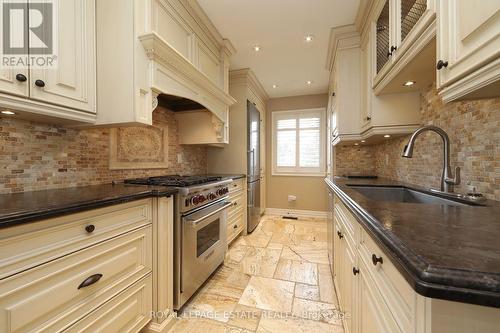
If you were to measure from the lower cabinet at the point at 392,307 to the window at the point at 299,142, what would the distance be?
11.5ft

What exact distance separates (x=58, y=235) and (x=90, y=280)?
0.28 metres

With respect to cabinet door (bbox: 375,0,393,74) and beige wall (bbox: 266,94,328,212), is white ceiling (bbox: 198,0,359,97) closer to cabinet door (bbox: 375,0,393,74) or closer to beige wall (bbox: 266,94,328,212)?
cabinet door (bbox: 375,0,393,74)

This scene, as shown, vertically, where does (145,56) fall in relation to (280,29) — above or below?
below

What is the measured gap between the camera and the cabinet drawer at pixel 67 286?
2.54 ft

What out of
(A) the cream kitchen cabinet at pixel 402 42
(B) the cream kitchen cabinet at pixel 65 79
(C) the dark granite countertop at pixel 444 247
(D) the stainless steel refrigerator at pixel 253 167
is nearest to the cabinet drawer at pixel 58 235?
(B) the cream kitchen cabinet at pixel 65 79

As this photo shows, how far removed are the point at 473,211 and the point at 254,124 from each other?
302 centimetres

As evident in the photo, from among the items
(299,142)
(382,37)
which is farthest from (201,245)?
(299,142)

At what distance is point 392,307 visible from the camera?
1.90 ft

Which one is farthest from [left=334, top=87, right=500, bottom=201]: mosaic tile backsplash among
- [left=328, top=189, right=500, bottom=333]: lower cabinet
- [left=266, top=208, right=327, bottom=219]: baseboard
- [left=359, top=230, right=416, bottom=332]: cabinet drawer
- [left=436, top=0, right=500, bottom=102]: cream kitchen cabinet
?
[left=266, top=208, right=327, bottom=219]: baseboard

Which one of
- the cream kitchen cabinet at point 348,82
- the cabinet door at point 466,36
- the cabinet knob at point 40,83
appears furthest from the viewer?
the cream kitchen cabinet at point 348,82

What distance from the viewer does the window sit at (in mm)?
4465

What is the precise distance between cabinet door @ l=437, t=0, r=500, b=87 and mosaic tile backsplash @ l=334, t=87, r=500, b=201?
1.52ft

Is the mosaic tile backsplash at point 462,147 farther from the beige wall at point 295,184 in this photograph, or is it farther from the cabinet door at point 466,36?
the beige wall at point 295,184

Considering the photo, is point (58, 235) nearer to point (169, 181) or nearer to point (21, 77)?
point (21, 77)
